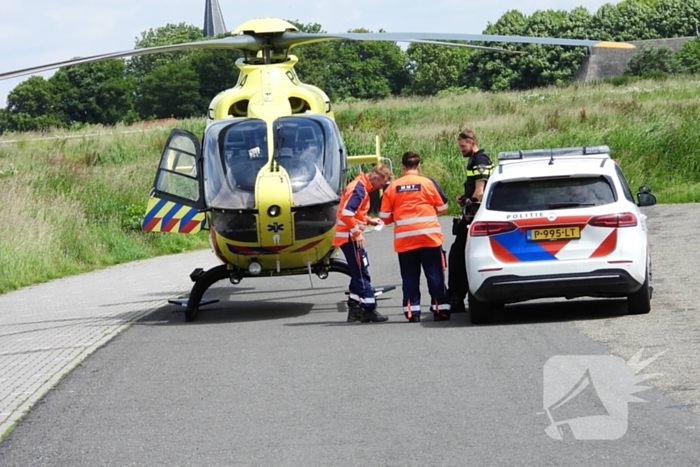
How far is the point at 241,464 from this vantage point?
273 inches

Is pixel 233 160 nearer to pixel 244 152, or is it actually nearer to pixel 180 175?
pixel 244 152

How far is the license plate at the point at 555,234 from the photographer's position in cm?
1182

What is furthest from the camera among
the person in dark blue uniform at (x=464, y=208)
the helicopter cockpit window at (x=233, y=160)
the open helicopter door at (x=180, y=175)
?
the open helicopter door at (x=180, y=175)

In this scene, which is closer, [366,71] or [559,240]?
[559,240]

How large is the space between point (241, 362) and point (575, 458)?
4.85 meters

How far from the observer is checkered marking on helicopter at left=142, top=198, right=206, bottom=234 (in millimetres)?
15984

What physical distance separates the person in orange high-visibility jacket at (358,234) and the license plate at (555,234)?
6.51 feet

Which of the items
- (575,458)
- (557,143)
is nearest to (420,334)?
(575,458)

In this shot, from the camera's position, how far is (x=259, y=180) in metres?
14.1

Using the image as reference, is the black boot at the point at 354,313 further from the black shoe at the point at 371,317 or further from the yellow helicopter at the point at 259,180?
the yellow helicopter at the point at 259,180

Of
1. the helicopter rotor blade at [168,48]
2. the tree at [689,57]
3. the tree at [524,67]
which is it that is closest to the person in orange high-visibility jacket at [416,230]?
the helicopter rotor blade at [168,48]

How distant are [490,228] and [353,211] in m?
1.87

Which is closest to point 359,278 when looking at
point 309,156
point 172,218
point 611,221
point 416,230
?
point 416,230

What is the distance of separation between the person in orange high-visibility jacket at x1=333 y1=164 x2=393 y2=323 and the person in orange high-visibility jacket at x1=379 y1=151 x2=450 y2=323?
333 millimetres
